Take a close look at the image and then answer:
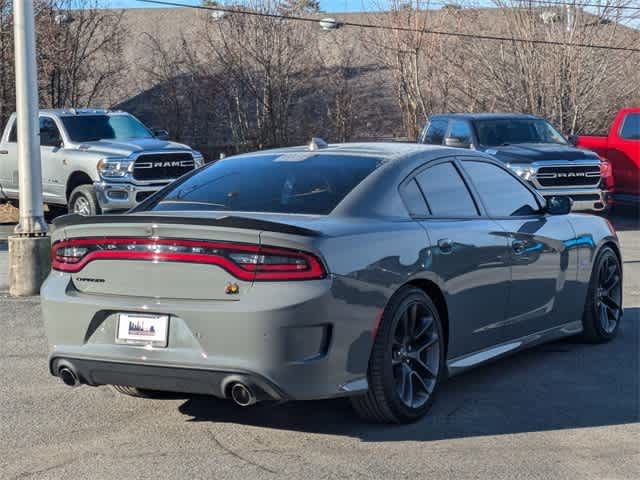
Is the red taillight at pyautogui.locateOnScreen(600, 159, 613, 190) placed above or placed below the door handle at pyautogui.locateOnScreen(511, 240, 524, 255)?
below

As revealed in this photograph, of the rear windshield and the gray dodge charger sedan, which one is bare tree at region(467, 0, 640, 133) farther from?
the rear windshield

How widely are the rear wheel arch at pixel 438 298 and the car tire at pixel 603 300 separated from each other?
2085mm

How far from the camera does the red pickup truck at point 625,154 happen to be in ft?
63.0

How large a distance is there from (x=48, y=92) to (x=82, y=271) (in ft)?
74.1

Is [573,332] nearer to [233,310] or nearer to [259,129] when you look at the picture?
[233,310]

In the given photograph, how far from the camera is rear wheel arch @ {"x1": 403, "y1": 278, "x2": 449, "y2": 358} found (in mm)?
6426

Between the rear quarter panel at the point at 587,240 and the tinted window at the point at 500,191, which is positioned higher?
the tinted window at the point at 500,191

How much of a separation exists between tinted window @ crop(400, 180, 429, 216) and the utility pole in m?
5.27

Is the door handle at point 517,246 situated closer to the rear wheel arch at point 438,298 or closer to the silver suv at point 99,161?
the rear wheel arch at point 438,298

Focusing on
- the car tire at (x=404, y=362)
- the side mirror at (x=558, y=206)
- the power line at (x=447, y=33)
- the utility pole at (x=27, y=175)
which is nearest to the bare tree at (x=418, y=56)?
the power line at (x=447, y=33)

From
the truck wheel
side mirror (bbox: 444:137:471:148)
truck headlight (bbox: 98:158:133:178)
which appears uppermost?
side mirror (bbox: 444:137:471:148)

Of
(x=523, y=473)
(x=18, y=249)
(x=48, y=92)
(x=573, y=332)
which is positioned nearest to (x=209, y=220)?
(x=523, y=473)

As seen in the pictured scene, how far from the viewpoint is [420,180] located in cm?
682

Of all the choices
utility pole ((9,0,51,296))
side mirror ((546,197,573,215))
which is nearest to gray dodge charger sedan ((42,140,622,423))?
side mirror ((546,197,573,215))
